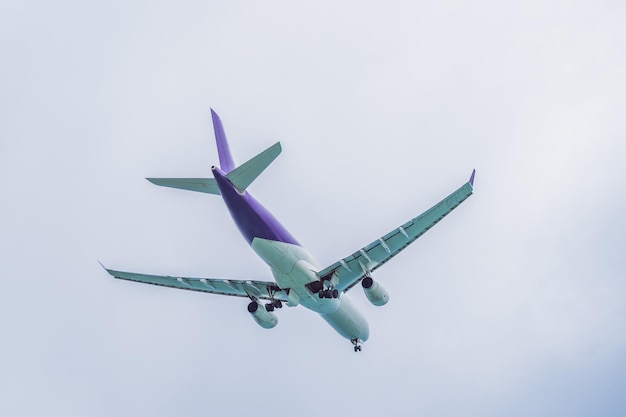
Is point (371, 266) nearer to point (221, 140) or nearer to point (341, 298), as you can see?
point (341, 298)

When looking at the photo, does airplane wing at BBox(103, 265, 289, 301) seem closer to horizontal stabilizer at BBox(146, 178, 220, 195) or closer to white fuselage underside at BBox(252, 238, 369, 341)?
white fuselage underside at BBox(252, 238, 369, 341)

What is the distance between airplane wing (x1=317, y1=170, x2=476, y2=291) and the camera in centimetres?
3203

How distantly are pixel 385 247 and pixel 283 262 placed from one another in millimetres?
4771

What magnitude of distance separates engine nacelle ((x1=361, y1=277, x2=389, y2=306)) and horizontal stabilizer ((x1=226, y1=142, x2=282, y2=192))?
7796 millimetres

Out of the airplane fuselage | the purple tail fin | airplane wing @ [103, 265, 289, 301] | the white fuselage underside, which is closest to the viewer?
the airplane fuselage

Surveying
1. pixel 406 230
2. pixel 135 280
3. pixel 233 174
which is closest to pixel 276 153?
pixel 233 174

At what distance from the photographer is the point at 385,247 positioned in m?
34.0

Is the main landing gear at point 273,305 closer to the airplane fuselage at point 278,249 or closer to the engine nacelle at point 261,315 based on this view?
the engine nacelle at point 261,315

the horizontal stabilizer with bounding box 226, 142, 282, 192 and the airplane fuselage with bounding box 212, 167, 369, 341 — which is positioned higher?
the horizontal stabilizer with bounding box 226, 142, 282, 192

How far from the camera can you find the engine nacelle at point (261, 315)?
3784 cm

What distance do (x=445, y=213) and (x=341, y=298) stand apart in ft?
28.6

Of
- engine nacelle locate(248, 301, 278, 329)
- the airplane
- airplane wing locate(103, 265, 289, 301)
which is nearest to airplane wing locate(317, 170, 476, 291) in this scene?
the airplane

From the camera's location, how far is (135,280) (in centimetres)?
3831

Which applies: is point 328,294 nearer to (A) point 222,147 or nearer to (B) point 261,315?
(B) point 261,315
